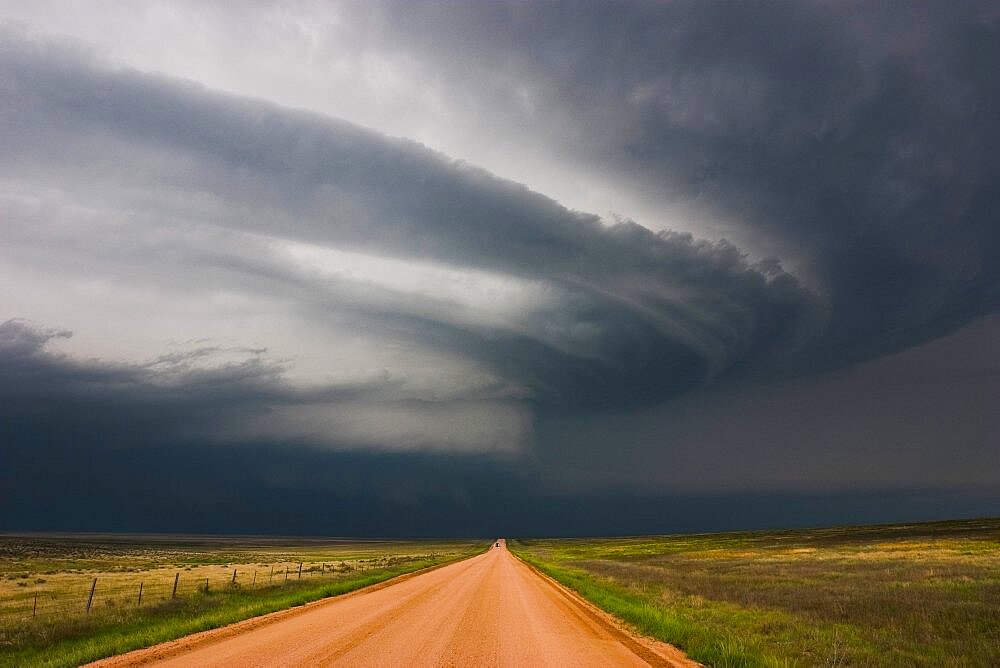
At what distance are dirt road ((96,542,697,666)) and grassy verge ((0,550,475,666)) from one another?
0.77 metres

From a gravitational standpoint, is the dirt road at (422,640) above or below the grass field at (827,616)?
above

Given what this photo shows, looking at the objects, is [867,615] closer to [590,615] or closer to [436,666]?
[590,615]

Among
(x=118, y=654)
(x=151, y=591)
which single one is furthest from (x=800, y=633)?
(x=151, y=591)

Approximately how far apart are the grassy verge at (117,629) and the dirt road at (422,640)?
773mm

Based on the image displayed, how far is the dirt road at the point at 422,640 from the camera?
439 inches

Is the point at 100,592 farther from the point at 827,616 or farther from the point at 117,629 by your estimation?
the point at 827,616

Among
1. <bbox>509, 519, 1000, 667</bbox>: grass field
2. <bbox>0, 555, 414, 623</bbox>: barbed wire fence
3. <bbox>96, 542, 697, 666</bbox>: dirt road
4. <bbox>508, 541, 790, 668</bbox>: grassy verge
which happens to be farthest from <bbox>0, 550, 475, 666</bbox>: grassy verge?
<bbox>509, 519, 1000, 667</bbox>: grass field

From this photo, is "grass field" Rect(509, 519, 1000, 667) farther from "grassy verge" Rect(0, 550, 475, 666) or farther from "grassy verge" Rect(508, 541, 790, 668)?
"grassy verge" Rect(0, 550, 475, 666)

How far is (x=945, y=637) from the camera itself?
14.7 m

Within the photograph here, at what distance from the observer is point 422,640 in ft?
43.8

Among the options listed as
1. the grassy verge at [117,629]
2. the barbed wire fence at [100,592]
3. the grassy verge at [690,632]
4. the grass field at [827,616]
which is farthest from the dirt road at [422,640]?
the barbed wire fence at [100,592]

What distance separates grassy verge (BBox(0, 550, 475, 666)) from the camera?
12.6 meters

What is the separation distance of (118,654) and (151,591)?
26.2 meters

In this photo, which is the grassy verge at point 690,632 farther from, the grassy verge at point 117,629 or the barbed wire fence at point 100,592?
the barbed wire fence at point 100,592
